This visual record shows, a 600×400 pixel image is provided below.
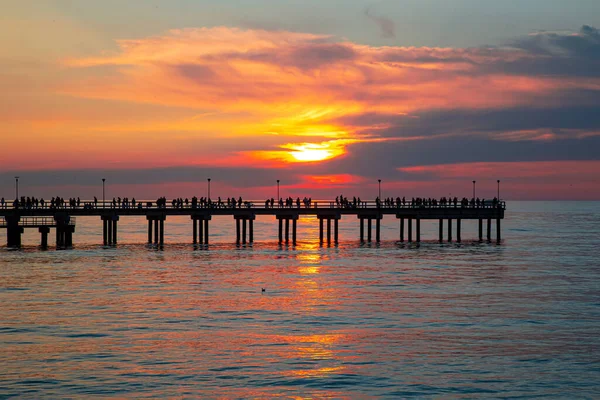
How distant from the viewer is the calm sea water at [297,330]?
29531 millimetres

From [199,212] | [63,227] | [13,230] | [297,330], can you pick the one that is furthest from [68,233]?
A: [297,330]

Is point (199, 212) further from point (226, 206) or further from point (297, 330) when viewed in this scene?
point (297, 330)

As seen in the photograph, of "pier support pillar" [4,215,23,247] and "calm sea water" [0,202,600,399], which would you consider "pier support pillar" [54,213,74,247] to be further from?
"calm sea water" [0,202,600,399]

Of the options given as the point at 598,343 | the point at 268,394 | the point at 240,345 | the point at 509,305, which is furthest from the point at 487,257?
the point at 268,394

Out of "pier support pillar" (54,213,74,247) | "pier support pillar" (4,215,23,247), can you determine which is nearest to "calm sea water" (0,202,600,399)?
"pier support pillar" (4,215,23,247)

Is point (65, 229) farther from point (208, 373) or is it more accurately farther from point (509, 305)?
point (208, 373)

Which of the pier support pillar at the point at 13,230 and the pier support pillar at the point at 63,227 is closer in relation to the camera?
the pier support pillar at the point at 13,230

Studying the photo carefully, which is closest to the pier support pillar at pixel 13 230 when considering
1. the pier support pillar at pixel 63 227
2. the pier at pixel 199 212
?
the pier at pixel 199 212

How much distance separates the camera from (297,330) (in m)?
39.0

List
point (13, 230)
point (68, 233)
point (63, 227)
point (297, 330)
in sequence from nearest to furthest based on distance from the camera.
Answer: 1. point (297, 330)
2. point (13, 230)
3. point (63, 227)
4. point (68, 233)

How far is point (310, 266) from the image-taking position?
70.8m

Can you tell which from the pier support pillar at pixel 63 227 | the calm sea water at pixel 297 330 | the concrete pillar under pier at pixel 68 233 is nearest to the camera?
the calm sea water at pixel 297 330

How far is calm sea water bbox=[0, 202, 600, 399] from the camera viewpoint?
2953 centimetres

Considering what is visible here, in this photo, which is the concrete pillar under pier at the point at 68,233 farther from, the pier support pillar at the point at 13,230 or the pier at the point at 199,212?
the pier support pillar at the point at 13,230
